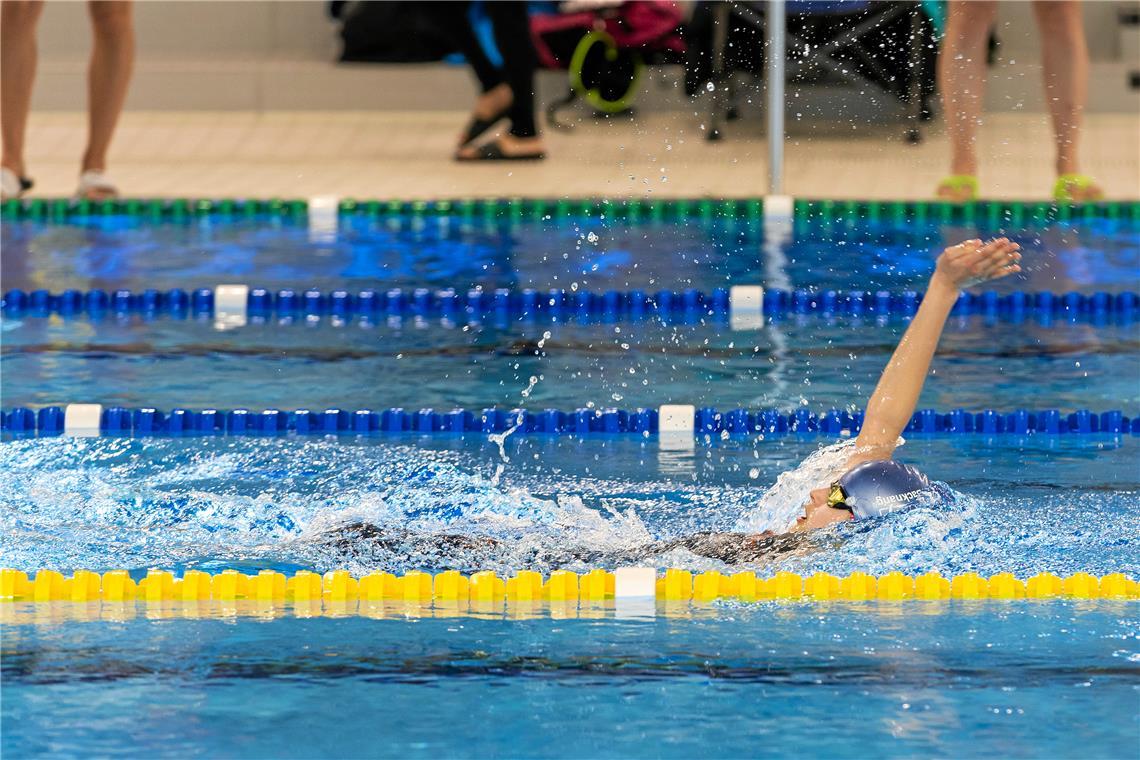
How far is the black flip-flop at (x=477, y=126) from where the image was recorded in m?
7.82

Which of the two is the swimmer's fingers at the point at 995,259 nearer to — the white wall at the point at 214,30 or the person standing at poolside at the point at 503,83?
the person standing at poolside at the point at 503,83

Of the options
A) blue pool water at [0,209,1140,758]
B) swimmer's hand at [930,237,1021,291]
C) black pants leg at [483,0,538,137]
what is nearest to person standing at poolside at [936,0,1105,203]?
blue pool water at [0,209,1140,758]

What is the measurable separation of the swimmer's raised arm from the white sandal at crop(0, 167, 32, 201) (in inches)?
172

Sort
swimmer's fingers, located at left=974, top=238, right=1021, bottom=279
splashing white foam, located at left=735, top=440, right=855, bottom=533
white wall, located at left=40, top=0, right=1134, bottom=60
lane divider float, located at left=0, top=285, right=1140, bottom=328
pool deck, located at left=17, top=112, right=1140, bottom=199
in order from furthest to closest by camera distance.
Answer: white wall, located at left=40, top=0, right=1134, bottom=60
pool deck, located at left=17, top=112, right=1140, bottom=199
lane divider float, located at left=0, top=285, right=1140, bottom=328
splashing white foam, located at left=735, top=440, right=855, bottom=533
swimmer's fingers, located at left=974, top=238, right=1021, bottom=279

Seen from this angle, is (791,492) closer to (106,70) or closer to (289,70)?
(106,70)

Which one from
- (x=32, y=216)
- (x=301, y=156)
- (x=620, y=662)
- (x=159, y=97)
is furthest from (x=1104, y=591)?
(x=159, y=97)

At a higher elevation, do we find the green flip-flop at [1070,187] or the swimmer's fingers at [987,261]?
the green flip-flop at [1070,187]

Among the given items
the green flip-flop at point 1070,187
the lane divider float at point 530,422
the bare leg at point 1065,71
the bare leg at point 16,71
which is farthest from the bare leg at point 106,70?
the green flip-flop at point 1070,187

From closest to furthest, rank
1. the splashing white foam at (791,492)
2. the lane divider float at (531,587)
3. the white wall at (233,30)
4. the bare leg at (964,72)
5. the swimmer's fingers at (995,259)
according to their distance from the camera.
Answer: the lane divider float at (531,587)
the swimmer's fingers at (995,259)
the splashing white foam at (791,492)
the bare leg at (964,72)
the white wall at (233,30)

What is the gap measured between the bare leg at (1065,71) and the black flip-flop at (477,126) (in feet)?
7.48

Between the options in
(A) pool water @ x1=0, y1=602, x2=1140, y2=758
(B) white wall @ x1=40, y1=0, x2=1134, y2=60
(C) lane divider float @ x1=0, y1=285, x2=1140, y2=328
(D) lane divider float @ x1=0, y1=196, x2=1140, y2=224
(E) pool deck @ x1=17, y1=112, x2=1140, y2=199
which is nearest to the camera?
(A) pool water @ x1=0, y1=602, x2=1140, y2=758

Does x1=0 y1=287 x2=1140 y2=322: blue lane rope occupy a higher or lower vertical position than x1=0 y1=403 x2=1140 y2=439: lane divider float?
higher

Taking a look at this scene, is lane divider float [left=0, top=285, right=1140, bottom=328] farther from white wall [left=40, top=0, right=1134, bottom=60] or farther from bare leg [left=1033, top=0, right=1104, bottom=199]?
white wall [left=40, top=0, right=1134, bottom=60]

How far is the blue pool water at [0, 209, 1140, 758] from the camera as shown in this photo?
252 cm
